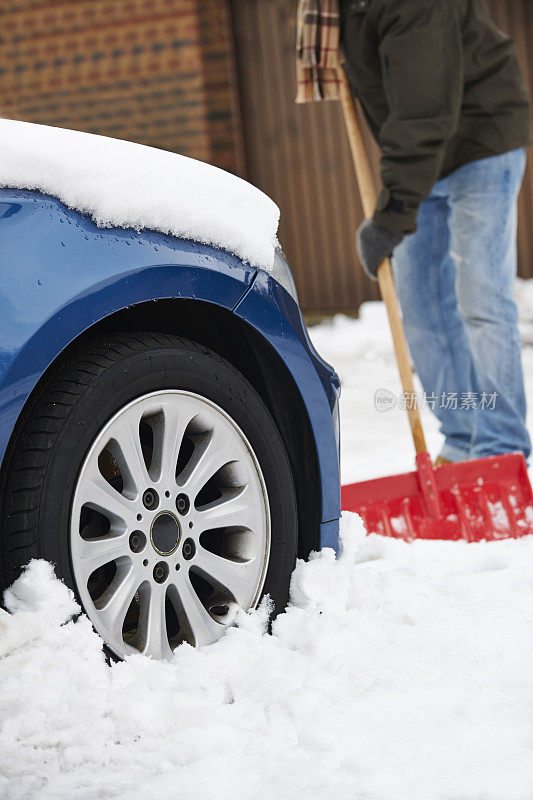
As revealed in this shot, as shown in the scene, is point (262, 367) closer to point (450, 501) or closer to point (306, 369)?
point (306, 369)

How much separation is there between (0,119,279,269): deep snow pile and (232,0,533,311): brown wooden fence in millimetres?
5763

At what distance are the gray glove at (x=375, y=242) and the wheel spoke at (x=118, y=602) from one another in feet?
6.26

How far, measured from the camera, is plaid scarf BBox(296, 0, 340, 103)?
11.1 ft

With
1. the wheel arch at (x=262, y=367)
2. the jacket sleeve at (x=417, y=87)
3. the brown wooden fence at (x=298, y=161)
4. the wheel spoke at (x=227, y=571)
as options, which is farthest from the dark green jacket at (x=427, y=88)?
the brown wooden fence at (x=298, y=161)

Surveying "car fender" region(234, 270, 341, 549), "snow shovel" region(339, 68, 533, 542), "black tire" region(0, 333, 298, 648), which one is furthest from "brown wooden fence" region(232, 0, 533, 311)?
"black tire" region(0, 333, 298, 648)

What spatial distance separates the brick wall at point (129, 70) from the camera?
24.7 feet

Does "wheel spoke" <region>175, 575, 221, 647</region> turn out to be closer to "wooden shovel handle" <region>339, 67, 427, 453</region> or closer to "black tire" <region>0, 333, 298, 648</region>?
"black tire" <region>0, 333, 298, 648</region>

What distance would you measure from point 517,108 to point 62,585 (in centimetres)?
271

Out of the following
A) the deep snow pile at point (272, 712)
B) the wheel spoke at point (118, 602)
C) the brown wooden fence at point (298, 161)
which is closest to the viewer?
the deep snow pile at point (272, 712)

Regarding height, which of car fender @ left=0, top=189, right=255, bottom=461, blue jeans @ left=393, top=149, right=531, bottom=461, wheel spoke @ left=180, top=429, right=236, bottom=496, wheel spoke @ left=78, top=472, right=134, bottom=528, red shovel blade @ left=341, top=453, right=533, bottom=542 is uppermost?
car fender @ left=0, top=189, right=255, bottom=461

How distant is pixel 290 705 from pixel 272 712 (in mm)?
36

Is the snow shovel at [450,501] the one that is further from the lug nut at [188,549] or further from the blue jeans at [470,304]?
the lug nut at [188,549]

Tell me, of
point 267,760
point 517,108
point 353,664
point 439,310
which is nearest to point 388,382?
point 439,310

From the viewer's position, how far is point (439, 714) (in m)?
1.75
